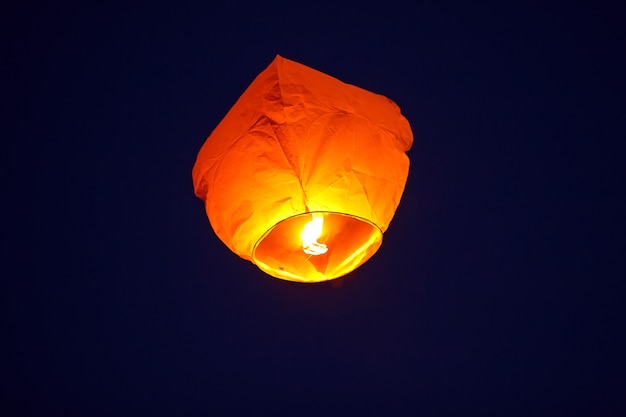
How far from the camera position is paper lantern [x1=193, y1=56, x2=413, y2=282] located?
124 centimetres

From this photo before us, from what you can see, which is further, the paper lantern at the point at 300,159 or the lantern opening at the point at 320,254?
the lantern opening at the point at 320,254

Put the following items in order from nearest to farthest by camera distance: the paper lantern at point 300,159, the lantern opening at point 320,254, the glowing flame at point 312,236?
the paper lantern at point 300,159, the glowing flame at point 312,236, the lantern opening at point 320,254

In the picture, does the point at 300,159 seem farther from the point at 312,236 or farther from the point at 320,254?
the point at 320,254

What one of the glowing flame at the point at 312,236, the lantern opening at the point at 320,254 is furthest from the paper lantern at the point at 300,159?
the lantern opening at the point at 320,254

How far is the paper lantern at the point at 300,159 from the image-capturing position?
1244 mm

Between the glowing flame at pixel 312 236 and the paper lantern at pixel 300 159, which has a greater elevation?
the paper lantern at pixel 300 159

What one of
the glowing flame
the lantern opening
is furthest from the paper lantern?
the lantern opening

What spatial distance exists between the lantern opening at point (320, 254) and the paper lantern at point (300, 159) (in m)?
0.14

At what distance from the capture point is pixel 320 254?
155cm

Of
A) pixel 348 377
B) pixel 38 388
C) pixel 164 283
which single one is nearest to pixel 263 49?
pixel 164 283

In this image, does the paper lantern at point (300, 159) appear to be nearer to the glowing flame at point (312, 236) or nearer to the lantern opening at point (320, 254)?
the glowing flame at point (312, 236)

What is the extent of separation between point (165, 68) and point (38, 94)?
0.62 m

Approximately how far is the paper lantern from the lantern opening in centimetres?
14

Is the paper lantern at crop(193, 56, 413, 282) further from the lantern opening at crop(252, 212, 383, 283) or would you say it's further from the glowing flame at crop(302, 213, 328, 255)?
the lantern opening at crop(252, 212, 383, 283)
